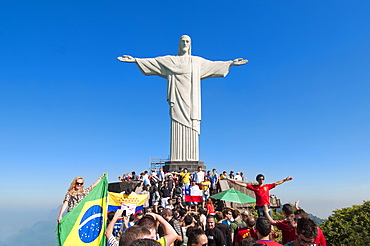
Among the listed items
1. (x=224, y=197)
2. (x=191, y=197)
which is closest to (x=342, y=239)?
(x=224, y=197)

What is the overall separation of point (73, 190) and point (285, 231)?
3373 millimetres

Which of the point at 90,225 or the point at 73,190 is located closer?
the point at 90,225

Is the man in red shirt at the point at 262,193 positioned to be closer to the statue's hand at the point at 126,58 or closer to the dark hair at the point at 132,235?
the dark hair at the point at 132,235

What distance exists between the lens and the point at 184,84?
17.2 m

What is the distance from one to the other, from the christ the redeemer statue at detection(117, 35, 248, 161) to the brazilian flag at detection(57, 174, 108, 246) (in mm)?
11897

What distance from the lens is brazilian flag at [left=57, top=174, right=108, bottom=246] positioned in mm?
4195

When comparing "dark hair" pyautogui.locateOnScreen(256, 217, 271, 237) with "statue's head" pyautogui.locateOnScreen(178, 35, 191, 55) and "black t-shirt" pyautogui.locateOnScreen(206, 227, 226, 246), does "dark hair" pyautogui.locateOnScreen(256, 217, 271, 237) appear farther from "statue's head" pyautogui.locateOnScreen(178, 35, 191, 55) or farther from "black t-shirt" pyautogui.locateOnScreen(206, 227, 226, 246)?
"statue's head" pyautogui.locateOnScreen(178, 35, 191, 55)

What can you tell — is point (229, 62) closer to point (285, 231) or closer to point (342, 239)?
point (342, 239)

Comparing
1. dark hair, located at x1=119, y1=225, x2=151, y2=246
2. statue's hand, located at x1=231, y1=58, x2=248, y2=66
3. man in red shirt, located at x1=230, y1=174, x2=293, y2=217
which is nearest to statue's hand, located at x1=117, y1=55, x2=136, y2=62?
statue's hand, located at x1=231, y1=58, x2=248, y2=66

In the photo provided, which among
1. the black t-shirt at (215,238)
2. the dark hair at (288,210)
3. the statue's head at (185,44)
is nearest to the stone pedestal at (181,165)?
the statue's head at (185,44)

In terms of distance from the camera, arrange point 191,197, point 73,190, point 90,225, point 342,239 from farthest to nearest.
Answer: point 191,197, point 342,239, point 73,190, point 90,225

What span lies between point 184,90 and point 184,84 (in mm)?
355

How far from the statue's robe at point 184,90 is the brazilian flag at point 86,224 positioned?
11.9 metres

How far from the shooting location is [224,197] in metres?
8.92
